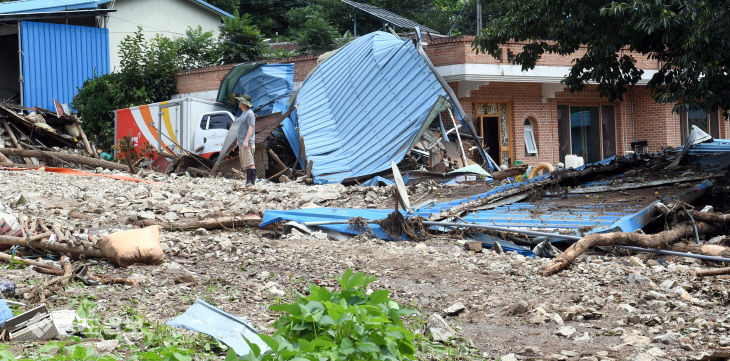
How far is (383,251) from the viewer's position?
7.24 m

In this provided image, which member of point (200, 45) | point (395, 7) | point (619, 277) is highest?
point (395, 7)

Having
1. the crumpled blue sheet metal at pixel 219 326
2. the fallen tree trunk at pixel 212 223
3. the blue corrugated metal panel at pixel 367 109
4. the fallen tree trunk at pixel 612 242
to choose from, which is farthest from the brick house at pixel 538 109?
the crumpled blue sheet metal at pixel 219 326

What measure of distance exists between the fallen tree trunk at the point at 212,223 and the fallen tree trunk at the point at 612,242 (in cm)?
357

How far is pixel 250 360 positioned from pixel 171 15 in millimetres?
27229

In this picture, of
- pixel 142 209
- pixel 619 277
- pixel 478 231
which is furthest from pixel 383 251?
pixel 142 209

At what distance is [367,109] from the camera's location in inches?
640

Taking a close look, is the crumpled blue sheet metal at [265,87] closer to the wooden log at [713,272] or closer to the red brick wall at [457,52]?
the red brick wall at [457,52]

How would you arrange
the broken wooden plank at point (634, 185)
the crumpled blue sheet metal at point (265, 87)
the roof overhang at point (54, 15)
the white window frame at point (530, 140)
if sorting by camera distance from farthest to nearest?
the roof overhang at point (54, 15), the white window frame at point (530, 140), the crumpled blue sheet metal at point (265, 87), the broken wooden plank at point (634, 185)

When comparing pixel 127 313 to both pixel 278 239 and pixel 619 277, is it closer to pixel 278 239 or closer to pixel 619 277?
pixel 278 239

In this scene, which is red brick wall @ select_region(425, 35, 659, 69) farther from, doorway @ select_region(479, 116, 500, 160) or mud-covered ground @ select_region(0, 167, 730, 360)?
mud-covered ground @ select_region(0, 167, 730, 360)

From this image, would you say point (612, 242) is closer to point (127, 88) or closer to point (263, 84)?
point (263, 84)

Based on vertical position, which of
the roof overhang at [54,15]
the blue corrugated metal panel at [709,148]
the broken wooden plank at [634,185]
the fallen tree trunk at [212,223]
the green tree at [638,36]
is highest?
the roof overhang at [54,15]

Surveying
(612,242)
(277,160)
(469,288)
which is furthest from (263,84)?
(469,288)

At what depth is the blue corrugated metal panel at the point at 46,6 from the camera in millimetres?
23516
